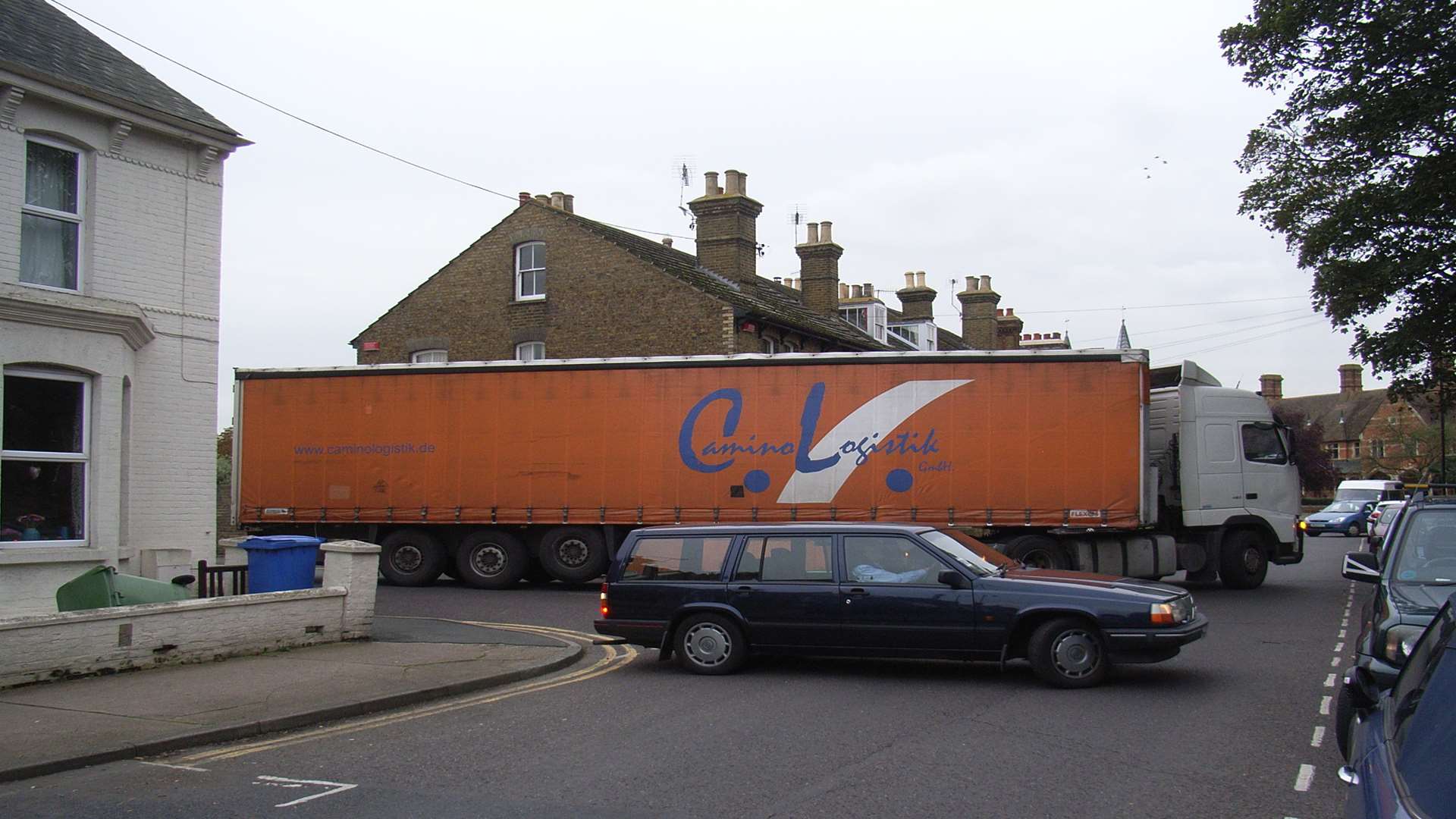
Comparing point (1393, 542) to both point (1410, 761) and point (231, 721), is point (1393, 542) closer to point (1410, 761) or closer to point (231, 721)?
point (1410, 761)

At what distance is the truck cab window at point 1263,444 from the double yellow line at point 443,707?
419 inches

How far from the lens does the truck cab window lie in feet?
60.6

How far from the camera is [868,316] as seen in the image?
40.6 metres

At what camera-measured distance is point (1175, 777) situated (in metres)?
6.86

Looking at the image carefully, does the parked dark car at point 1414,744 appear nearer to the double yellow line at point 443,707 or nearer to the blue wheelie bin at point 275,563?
the double yellow line at point 443,707

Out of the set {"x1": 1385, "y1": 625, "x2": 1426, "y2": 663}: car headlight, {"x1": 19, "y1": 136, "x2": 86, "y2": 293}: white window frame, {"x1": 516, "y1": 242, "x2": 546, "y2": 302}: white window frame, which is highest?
{"x1": 516, "y1": 242, "x2": 546, "y2": 302}: white window frame

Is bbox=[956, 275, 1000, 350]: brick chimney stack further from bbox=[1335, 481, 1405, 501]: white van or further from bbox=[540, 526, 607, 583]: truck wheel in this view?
bbox=[540, 526, 607, 583]: truck wheel

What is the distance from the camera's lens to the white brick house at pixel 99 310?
12.5 metres

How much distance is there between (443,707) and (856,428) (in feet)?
33.0

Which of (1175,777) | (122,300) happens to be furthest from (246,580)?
(1175,777)

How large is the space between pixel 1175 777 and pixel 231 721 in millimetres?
6356

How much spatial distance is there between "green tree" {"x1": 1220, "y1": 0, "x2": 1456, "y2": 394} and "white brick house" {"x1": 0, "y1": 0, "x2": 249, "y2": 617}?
55.0 feet

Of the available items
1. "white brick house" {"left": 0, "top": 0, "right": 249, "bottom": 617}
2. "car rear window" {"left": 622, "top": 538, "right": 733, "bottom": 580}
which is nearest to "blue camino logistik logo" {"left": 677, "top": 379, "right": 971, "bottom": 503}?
"white brick house" {"left": 0, "top": 0, "right": 249, "bottom": 617}

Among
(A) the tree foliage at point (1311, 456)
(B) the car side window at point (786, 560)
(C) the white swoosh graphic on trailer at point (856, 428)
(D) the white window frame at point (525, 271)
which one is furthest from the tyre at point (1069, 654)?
(A) the tree foliage at point (1311, 456)
